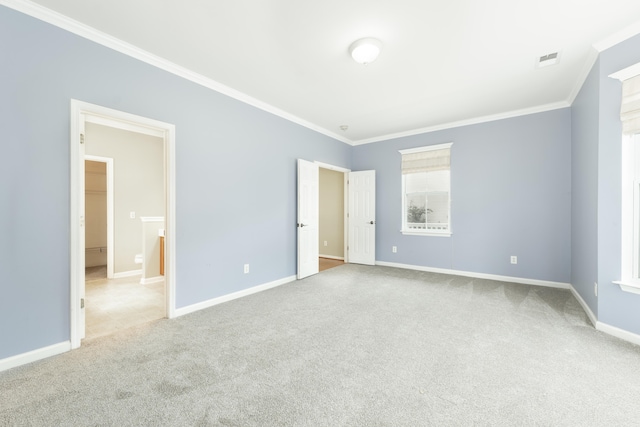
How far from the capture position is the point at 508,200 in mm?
4383

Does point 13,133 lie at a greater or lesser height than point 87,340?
greater

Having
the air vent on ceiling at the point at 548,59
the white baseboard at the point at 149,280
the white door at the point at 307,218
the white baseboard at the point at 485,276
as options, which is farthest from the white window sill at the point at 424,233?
the white baseboard at the point at 149,280

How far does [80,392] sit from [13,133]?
1.92m

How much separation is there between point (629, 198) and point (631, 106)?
80 centimetres

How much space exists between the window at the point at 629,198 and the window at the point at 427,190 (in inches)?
98.5

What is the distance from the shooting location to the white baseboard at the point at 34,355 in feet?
6.47

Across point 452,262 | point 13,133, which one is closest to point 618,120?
point 452,262

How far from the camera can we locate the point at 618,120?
245 centimetres

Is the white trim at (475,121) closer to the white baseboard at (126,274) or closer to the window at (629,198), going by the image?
the window at (629,198)

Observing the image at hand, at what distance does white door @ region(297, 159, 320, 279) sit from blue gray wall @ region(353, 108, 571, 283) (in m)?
1.92

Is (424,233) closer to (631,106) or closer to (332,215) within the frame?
(332,215)

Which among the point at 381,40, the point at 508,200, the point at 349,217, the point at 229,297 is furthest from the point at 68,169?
the point at 508,200

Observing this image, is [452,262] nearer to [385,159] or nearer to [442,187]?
[442,187]

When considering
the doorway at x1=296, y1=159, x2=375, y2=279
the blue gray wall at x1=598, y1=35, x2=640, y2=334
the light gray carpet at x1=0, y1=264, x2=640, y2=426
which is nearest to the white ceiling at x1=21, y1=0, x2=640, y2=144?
the blue gray wall at x1=598, y1=35, x2=640, y2=334
